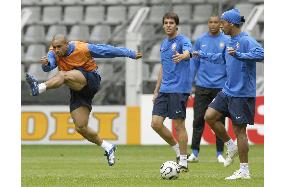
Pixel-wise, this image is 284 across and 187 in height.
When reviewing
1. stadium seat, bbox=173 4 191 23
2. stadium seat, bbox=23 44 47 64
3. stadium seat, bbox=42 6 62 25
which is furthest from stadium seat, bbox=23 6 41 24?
stadium seat, bbox=173 4 191 23

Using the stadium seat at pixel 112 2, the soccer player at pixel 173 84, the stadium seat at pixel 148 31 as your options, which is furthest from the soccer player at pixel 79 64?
the stadium seat at pixel 112 2

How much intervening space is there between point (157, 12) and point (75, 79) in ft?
44.9

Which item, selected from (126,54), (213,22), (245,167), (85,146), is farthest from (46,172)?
(85,146)

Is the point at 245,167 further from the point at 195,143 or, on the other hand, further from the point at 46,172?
the point at 195,143

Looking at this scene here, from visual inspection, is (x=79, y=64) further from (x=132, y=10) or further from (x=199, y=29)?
(x=132, y=10)

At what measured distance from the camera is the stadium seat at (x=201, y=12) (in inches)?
1013

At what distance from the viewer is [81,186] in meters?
10.5

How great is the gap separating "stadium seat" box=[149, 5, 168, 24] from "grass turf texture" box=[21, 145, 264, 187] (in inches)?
217

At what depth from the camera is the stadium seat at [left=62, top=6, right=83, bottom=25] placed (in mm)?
27359

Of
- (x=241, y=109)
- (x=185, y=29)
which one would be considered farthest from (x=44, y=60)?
(x=185, y=29)

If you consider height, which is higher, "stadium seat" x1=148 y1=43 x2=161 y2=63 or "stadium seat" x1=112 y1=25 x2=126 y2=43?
"stadium seat" x1=112 y1=25 x2=126 y2=43

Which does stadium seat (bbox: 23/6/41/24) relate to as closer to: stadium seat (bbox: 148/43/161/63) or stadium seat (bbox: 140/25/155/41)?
stadium seat (bbox: 140/25/155/41)

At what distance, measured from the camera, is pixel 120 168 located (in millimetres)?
14156

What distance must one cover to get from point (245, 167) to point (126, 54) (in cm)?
248
